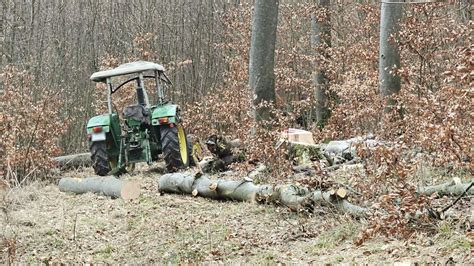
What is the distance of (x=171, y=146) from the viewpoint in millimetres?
12430

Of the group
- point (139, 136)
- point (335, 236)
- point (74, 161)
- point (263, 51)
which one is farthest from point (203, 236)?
point (74, 161)

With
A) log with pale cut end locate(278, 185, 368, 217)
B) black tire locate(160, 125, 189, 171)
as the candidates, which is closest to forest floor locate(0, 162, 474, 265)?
log with pale cut end locate(278, 185, 368, 217)

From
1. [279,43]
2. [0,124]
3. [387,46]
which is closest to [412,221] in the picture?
[387,46]

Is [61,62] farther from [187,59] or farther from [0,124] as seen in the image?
[0,124]

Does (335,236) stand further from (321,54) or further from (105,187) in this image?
(321,54)

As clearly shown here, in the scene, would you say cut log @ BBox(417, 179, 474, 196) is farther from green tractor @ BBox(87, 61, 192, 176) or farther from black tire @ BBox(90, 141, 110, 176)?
black tire @ BBox(90, 141, 110, 176)

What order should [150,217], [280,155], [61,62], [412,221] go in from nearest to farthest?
[412,221] < [150,217] < [280,155] < [61,62]

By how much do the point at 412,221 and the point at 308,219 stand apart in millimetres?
1759

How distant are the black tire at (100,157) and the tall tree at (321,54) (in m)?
6.24

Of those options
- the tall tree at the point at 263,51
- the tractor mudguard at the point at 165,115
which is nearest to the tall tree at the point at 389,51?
the tall tree at the point at 263,51

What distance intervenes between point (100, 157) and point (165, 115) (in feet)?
5.34

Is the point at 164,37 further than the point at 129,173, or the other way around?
the point at 164,37

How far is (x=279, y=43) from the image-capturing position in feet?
69.2

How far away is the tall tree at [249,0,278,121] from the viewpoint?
12.9m
